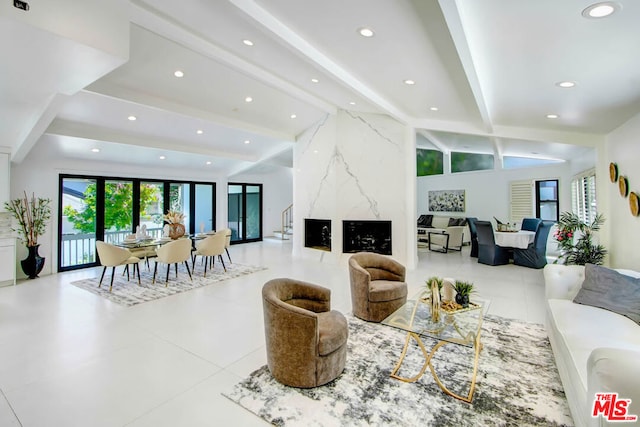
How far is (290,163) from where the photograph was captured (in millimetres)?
10672

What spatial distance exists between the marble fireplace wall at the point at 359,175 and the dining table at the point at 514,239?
6.81 ft

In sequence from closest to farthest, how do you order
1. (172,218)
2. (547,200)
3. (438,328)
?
(438,328), (172,218), (547,200)

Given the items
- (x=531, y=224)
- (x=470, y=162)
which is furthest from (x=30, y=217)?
(x=470, y=162)

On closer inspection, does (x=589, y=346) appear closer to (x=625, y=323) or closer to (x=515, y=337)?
(x=625, y=323)

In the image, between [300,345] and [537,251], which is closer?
[300,345]

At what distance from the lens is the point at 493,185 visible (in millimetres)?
9555

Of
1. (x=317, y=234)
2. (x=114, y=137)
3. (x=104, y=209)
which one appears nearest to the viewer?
(x=114, y=137)

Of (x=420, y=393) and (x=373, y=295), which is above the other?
(x=373, y=295)

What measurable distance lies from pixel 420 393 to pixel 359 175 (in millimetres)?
5437

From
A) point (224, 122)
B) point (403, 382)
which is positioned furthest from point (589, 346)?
point (224, 122)

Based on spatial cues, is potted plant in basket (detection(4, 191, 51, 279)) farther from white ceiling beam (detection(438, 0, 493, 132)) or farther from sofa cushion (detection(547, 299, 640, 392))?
sofa cushion (detection(547, 299, 640, 392))

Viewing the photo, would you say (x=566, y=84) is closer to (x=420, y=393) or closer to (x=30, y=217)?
(x=420, y=393)

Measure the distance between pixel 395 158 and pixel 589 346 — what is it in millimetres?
5136

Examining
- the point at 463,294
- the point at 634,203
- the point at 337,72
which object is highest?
the point at 337,72
